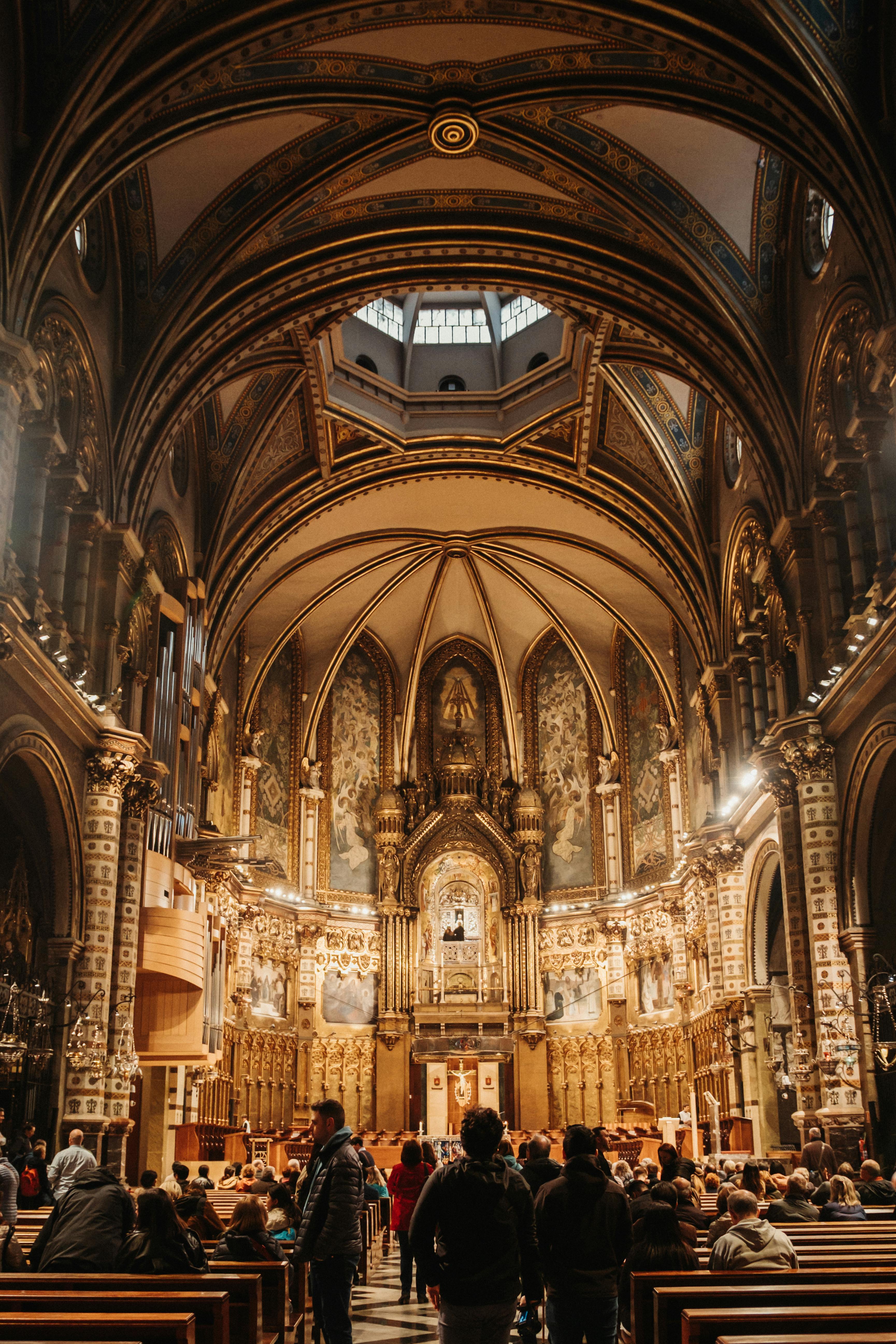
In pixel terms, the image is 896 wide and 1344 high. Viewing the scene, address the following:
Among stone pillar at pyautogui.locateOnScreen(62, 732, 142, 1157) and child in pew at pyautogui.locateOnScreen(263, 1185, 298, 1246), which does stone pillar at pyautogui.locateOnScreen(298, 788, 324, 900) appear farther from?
child in pew at pyautogui.locateOnScreen(263, 1185, 298, 1246)

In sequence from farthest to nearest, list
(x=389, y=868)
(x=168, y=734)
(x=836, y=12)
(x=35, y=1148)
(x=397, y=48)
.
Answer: (x=389, y=868)
(x=168, y=734)
(x=397, y=48)
(x=836, y=12)
(x=35, y=1148)

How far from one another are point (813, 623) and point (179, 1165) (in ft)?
38.2

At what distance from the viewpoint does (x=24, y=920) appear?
1741 cm

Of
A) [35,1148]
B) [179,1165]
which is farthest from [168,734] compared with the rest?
[179,1165]

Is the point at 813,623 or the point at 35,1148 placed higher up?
the point at 813,623

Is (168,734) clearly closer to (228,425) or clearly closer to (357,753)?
(228,425)

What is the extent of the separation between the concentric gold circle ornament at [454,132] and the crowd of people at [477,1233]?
15.1 m

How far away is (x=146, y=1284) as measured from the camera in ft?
19.8

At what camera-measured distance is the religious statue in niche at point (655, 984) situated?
1206 inches

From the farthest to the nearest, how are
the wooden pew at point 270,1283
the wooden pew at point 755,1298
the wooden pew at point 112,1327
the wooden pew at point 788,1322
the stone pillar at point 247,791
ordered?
the stone pillar at point 247,791, the wooden pew at point 270,1283, the wooden pew at point 755,1298, the wooden pew at point 788,1322, the wooden pew at point 112,1327

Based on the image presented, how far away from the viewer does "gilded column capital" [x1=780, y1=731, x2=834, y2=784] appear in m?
18.5

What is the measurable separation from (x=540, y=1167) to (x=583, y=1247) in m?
2.16

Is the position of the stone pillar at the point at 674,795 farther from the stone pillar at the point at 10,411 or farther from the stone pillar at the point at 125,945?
the stone pillar at the point at 10,411

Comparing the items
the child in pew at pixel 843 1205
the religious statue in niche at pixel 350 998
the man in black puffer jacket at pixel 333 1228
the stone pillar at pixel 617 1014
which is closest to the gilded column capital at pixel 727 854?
the stone pillar at pixel 617 1014
